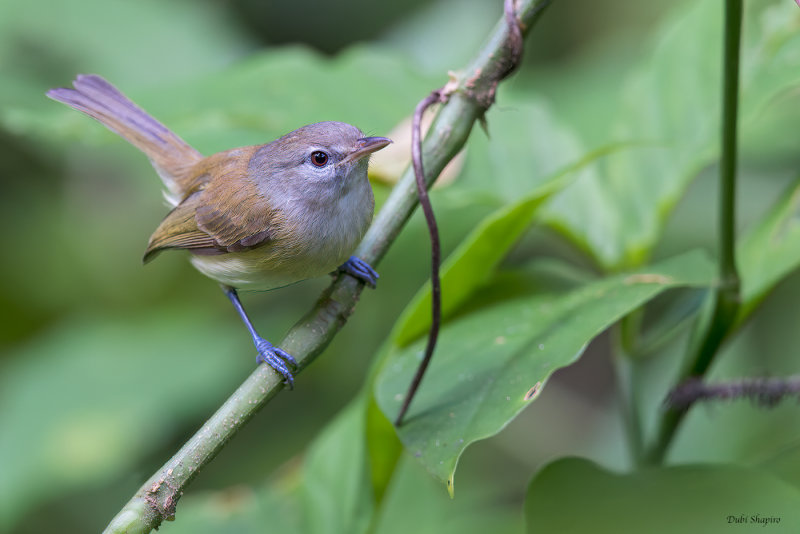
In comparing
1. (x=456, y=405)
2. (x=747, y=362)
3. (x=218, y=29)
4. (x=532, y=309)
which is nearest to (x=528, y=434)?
(x=747, y=362)

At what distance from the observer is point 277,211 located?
2.60 m

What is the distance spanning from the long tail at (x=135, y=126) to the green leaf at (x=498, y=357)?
144cm

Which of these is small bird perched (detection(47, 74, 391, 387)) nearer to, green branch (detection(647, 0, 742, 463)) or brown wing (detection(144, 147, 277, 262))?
brown wing (detection(144, 147, 277, 262))

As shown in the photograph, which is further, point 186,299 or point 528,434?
point 186,299

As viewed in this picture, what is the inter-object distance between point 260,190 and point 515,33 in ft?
3.61

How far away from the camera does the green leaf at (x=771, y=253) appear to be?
221 cm

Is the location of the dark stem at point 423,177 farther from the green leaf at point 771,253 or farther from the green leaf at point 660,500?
the green leaf at point 771,253

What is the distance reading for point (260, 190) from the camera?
8.82ft

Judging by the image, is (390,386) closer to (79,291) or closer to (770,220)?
(770,220)

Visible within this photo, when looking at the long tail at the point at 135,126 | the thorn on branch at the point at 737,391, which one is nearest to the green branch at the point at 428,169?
the thorn on branch at the point at 737,391

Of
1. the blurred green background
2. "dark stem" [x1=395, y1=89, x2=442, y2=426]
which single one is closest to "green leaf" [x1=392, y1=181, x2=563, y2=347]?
"dark stem" [x1=395, y1=89, x2=442, y2=426]

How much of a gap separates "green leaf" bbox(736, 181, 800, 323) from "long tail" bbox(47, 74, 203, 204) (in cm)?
214

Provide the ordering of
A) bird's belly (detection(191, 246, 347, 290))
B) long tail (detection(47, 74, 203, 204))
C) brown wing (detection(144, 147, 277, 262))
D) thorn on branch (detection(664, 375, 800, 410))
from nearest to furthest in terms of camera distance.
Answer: thorn on branch (detection(664, 375, 800, 410)) → bird's belly (detection(191, 246, 347, 290)) → brown wing (detection(144, 147, 277, 262)) → long tail (detection(47, 74, 203, 204))

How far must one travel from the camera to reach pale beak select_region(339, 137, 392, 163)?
2.35 meters
